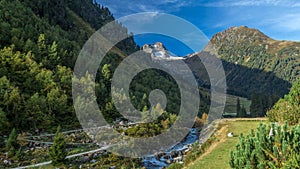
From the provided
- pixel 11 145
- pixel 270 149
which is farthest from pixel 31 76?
pixel 270 149

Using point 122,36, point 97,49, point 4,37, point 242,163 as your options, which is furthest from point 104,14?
point 242,163

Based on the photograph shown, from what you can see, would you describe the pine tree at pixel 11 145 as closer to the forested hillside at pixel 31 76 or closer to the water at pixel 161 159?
the forested hillside at pixel 31 76

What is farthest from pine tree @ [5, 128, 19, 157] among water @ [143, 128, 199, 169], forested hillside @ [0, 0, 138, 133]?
water @ [143, 128, 199, 169]

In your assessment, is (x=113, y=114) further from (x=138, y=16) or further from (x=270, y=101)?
(x=270, y=101)

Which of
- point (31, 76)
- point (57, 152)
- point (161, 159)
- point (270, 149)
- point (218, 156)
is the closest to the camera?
point (270, 149)

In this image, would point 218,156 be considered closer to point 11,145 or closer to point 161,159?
point 161,159

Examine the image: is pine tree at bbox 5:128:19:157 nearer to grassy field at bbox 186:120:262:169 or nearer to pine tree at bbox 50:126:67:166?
pine tree at bbox 50:126:67:166

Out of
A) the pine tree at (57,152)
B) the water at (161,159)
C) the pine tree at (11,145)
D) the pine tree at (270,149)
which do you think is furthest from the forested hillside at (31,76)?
the pine tree at (270,149)

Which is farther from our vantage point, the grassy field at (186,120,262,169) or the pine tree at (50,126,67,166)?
the pine tree at (50,126,67,166)

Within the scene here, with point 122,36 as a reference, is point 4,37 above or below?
below

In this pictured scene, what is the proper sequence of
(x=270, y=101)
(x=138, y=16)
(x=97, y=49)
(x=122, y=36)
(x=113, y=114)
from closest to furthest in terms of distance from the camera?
(x=138, y=16), (x=113, y=114), (x=97, y=49), (x=270, y=101), (x=122, y=36)

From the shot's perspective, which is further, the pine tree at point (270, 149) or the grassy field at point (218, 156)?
the grassy field at point (218, 156)
